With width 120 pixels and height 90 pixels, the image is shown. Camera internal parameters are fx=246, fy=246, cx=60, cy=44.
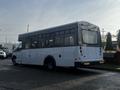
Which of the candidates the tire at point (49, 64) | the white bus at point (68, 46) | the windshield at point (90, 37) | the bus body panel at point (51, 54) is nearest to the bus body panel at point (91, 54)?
the white bus at point (68, 46)

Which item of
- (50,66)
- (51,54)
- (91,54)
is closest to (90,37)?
(91,54)

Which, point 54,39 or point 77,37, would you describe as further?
point 54,39

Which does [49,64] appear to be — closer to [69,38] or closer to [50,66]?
[50,66]

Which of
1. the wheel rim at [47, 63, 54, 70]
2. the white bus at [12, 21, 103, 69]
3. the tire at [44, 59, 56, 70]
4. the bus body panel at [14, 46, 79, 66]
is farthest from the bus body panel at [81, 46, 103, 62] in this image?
the wheel rim at [47, 63, 54, 70]

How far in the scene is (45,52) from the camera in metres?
18.4

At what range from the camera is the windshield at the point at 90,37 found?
15780 mm

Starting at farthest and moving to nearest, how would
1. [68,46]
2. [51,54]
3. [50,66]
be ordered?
[50,66], [51,54], [68,46]

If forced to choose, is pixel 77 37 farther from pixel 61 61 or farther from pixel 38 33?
pixel 38 33

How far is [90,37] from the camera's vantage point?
16.3 m

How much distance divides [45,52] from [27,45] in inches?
126

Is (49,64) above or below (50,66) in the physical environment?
above

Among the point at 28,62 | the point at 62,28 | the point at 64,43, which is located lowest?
the point at 28,62

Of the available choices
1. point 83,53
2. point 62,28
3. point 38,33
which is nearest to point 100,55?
point 83,53

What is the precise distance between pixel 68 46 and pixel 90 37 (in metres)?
1.64
